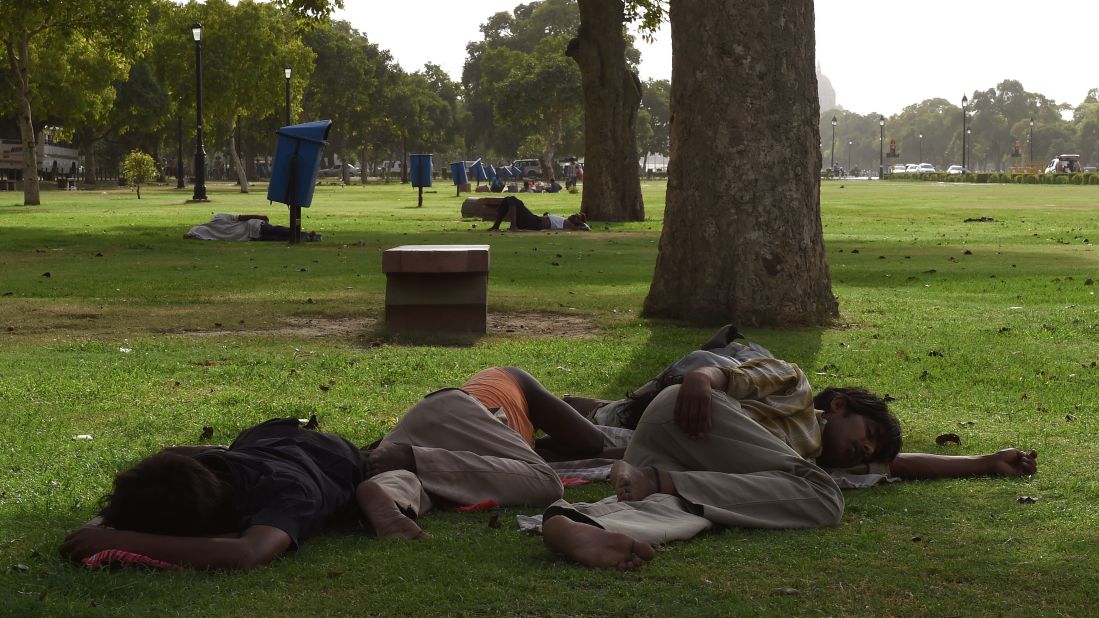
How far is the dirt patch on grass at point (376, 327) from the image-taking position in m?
10.2

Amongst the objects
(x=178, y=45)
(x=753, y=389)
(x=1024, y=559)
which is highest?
(x=178, y=45)

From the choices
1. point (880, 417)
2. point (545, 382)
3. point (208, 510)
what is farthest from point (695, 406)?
point (545, 382)

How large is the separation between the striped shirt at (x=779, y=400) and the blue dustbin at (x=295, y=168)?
14713 millimetres

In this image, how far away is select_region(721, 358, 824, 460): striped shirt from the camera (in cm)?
534

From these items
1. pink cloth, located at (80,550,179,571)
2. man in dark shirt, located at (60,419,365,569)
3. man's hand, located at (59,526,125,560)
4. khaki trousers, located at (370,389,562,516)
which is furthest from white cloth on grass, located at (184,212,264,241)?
pink cloth, located at (80,550,179,571)

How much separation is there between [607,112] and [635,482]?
850 inches

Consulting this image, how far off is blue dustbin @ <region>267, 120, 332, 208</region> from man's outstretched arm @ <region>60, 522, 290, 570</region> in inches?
607

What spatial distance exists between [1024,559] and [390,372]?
461 centimetres

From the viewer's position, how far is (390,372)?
827 cm

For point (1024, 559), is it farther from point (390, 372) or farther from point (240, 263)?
point (240, 263)

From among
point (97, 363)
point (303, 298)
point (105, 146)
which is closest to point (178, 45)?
point (105, 146)

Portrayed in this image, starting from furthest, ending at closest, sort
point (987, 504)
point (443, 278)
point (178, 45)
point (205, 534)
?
1. point (178, 45)
2. point (443, 278)
3. point (987, 504)
4. point (205, 534)

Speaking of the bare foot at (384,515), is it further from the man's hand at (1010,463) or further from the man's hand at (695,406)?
the man's hand at (1010,463)

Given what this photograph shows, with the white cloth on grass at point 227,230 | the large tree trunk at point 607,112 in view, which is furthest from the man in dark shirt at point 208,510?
the large tree trunk at point 607,112
